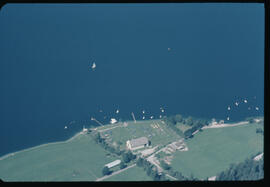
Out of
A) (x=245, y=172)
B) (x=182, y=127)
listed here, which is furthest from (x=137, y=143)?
(x=245, y=172)

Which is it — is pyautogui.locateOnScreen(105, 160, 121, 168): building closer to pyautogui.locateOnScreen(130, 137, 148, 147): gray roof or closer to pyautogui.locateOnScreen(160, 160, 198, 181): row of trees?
pyautogui.locateOnScreen(130, 137, 148, 147): gray roof

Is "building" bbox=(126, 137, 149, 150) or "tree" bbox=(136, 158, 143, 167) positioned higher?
"building" bbox=(126, 137, 149, 150)

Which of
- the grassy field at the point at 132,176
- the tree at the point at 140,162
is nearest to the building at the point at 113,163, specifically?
the grassy field at the point at 132,176

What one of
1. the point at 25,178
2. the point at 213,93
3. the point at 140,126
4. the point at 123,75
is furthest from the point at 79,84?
the point at 213,93

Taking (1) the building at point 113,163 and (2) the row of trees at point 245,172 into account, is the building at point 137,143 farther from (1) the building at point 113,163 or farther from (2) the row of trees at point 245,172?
(2) the row of trees at point 245,172

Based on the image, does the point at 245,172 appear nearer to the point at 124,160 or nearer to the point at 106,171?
the point at 124,160

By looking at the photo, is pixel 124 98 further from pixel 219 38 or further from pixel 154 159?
pixel 219 38

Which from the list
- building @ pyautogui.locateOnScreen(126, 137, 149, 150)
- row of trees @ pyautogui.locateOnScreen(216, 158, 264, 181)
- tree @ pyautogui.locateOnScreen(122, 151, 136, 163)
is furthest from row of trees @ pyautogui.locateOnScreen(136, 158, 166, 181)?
row of trees @ pyautogui.locateOnScreen(216, 158, 264, 181)
